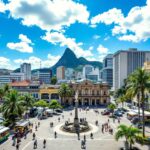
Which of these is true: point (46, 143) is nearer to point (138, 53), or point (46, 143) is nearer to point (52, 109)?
point (52, 109)

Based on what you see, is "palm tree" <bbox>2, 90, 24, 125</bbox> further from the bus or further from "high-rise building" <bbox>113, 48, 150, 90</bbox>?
"high-rise building" <bbox>113, 48, 150, 90</bbox>

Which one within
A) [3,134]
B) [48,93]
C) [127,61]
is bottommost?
[3,134]

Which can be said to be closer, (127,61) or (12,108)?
(12,108)

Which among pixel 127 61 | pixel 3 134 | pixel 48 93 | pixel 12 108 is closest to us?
pixel 3 134

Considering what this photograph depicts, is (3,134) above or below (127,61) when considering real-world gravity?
below

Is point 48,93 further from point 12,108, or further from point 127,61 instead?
point 127,61

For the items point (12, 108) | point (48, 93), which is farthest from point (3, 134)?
point (48, 93)

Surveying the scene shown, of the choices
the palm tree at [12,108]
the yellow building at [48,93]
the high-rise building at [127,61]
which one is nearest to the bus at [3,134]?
the palm tree at [12,108]

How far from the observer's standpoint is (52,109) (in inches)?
3209

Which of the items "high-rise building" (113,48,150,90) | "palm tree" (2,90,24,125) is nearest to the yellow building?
"palm tree" (2,90,24,125)

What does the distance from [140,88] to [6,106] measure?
28.1 m

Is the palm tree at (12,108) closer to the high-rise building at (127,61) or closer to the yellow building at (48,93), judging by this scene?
the yellow building at (48,93)

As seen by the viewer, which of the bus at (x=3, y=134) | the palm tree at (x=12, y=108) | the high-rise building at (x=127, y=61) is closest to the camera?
the bus at (x=3, y=134)

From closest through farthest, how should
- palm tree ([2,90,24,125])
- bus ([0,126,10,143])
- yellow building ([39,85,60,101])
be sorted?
bus ([0,126,10,143]), palm tree ([2,90,24,125]), yellow building ([39,85,60,101])
